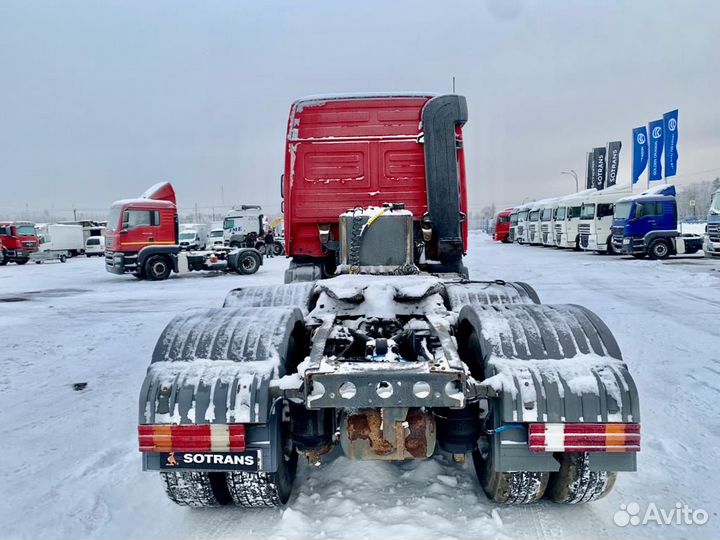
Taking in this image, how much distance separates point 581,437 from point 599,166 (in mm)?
37368

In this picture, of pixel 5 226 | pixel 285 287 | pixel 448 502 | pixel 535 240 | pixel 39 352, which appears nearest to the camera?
pixel 448 502

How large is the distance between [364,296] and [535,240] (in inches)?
1386

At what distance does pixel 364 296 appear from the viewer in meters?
4.17

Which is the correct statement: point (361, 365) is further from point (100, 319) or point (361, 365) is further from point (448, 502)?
point (100, 319)

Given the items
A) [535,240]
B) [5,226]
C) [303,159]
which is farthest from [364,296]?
[535,240]

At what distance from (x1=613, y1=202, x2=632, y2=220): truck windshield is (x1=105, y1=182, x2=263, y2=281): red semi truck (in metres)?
16.5

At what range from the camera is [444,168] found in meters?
6.52

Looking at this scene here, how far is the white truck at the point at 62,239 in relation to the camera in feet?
115

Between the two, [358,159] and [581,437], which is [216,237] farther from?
[581,437]

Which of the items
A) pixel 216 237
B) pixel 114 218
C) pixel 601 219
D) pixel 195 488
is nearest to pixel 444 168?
pixel 195 488

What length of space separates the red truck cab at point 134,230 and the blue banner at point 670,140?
75.5ft

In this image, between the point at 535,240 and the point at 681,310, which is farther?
the point at 535,240

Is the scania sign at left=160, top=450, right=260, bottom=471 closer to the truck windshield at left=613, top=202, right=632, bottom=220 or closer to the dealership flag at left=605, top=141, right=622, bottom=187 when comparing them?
the truck windshield at left=613, top=202, right=632, bottom=220

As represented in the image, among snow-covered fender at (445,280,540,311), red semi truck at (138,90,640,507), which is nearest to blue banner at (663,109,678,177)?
snow-covered fender at (445,280,540,311)
